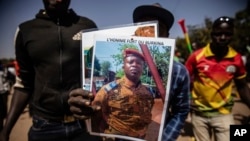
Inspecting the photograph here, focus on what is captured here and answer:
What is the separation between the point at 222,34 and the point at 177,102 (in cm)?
110

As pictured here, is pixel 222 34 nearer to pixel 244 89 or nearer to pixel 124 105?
pixel 244 89

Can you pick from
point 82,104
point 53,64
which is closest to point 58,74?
point 53,64

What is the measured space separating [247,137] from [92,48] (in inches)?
40.8

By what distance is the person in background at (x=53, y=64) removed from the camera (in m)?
1.19

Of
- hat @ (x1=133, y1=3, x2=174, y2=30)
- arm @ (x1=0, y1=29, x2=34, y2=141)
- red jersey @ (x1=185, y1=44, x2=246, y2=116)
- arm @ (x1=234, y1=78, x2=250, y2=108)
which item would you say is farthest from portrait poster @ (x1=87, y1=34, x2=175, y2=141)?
arm @ (x1=234, y1=78, x2=250, y2=108)

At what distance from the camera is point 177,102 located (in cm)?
121

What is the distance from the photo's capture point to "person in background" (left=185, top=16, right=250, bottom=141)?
84.4 inches

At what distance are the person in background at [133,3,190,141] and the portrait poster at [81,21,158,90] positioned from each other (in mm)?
191

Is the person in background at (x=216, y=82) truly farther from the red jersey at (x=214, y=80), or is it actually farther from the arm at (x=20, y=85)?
the arm at (x=20, y=85)

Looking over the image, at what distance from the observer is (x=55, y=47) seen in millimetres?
1193

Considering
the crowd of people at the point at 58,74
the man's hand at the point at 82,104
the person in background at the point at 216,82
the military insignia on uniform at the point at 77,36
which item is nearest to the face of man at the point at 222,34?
the person in background at the point at 216,82

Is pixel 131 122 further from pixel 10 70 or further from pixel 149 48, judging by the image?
pixel 10 70

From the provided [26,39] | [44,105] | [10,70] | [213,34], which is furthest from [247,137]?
[10,70]

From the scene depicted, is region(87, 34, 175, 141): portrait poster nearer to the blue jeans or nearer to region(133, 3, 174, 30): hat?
region(133, 3, 174, 30): hat
